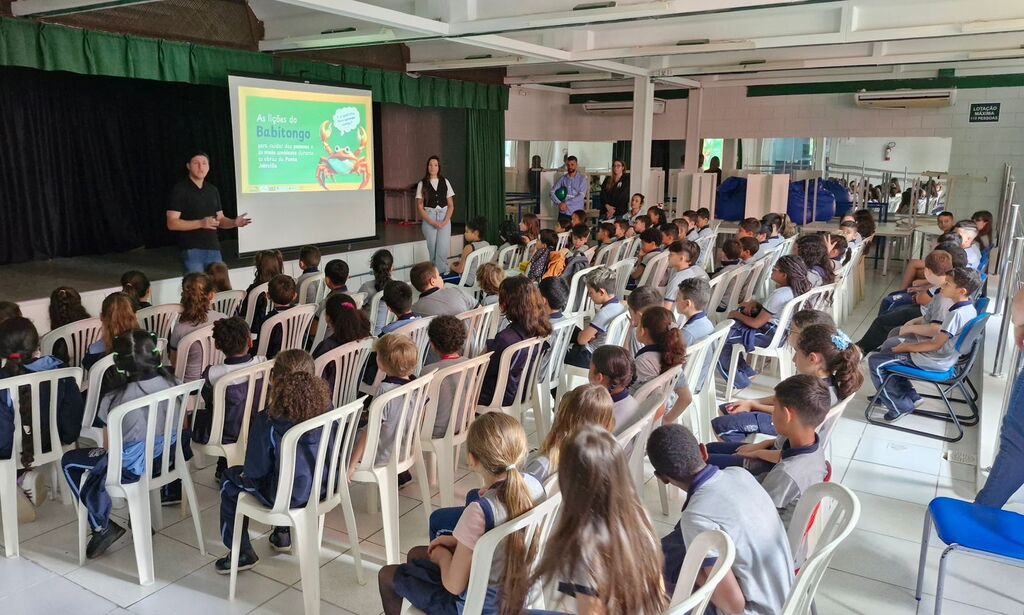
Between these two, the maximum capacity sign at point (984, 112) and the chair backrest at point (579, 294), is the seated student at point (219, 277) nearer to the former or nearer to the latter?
the chair backrest at point (579, 294)

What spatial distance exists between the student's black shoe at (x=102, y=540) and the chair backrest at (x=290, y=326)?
115cm

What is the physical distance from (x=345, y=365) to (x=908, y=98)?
9.65 m

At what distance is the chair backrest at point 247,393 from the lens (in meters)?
2.73

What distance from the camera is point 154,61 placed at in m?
6.10

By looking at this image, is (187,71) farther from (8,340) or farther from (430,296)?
(8,340)

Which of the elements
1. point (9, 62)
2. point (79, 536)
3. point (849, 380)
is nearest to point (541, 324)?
point (849, 380)

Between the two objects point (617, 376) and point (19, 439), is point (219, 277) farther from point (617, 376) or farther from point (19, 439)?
point (617, 376)

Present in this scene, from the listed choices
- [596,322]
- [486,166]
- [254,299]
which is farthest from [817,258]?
[486,166]

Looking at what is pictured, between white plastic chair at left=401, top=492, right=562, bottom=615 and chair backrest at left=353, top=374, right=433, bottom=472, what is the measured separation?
849 millimetres

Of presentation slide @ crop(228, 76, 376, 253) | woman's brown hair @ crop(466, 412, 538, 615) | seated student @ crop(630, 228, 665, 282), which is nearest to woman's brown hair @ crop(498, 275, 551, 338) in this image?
woman's brown hair @ crop(466, 412, 538, 615)

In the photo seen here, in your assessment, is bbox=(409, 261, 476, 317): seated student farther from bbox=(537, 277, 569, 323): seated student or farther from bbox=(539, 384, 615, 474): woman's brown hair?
bbox=(539, 384, 615, 474): woman's brown hair

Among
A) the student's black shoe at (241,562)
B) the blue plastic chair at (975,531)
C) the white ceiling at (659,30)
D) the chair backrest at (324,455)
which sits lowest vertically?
the student's black shoe at (241,562)

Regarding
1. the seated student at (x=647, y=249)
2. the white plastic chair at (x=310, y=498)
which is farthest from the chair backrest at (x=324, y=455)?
the seated student at (x=647, y=249)

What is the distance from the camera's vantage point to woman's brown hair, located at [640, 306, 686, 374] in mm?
2936
